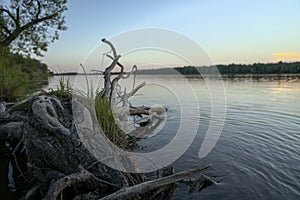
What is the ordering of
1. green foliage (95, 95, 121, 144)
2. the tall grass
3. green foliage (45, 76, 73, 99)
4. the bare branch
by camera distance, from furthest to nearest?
the tall grass → the bare branch → green foliage (45, 76, 73, 99) → green foliage (95, 95, 121, 144)

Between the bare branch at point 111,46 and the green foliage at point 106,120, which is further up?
the bare branch at point 111,46

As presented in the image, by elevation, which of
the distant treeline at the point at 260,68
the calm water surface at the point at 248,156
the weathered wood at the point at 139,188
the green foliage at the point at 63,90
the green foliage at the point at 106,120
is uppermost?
the distant treeline at the point at 260,68

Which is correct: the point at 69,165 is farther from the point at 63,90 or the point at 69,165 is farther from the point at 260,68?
the point at 260,68

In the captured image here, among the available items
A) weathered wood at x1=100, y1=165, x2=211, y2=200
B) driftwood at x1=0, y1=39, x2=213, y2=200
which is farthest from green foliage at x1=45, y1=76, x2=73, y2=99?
weathered wood at x1=100, y1=165, x2=211, y2=200

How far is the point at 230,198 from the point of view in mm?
3525

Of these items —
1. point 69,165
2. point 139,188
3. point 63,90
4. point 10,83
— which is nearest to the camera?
point 139,188

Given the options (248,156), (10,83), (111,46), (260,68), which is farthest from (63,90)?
(260,68)

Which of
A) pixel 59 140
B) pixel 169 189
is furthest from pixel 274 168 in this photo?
pixel 59 140

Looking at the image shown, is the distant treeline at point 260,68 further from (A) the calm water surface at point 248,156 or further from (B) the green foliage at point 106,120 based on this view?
(B) the green foliage at point 106,120

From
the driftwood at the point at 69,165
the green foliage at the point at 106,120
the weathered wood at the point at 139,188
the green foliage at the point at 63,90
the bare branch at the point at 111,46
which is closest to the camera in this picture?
the weathered wood at the point at 139,188

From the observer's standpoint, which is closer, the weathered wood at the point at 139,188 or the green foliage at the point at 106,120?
the weathered wood at the point at 139,188

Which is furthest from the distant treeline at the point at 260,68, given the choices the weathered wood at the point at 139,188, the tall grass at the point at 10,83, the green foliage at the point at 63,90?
the weathered wood at the point at 139,188

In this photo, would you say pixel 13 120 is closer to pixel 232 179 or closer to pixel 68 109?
pixel 68 109

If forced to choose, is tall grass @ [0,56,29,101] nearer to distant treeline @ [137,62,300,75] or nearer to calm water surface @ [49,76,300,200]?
calm water surface @ [49,76,300,200]
